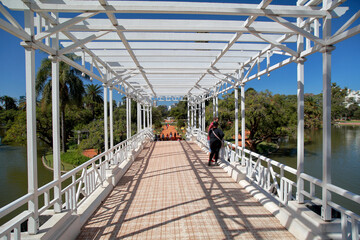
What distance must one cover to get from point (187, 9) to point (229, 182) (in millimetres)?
4073

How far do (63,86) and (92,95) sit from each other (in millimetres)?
17283

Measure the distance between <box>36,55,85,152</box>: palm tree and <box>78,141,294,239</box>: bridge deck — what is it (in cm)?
1694

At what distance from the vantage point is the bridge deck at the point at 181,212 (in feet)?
10.5

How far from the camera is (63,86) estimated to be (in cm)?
2017

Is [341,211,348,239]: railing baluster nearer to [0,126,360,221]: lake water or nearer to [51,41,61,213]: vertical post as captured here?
[51,41,61,213]: vertical post

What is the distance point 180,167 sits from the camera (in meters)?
7.29

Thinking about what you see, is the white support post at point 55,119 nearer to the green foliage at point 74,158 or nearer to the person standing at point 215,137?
the person standing at point 215,137

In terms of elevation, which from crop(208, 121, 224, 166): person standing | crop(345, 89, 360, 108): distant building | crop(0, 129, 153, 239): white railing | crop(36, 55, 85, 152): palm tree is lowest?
A: crop(0, 129, 153, 239): white railing

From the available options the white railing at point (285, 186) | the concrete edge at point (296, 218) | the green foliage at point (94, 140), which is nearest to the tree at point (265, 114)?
the white railing at point (285, 186)

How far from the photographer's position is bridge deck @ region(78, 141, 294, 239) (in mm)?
3209

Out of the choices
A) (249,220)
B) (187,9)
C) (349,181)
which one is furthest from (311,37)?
(349,181)

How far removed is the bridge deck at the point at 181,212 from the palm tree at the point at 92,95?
31792 mm

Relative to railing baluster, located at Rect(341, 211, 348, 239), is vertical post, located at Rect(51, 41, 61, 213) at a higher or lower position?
higher

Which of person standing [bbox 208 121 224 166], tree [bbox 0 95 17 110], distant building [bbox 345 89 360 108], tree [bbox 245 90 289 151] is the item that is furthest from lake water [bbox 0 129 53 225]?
distant building [bbox 345 89 360 108]
